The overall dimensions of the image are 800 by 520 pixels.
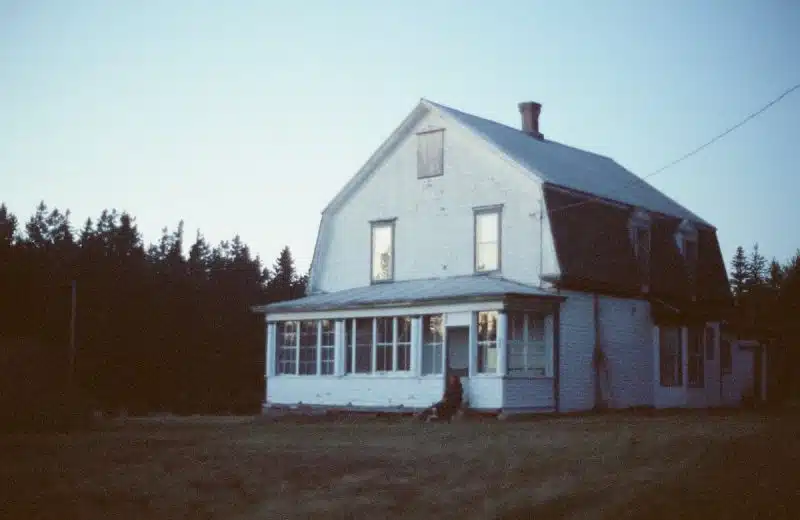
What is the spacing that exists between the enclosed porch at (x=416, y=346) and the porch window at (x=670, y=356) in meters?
5.28

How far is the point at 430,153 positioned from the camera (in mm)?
31609

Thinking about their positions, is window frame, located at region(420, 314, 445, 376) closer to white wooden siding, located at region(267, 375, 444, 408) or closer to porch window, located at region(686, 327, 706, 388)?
white wooden siding, located at region(267, 375, 444, 408)

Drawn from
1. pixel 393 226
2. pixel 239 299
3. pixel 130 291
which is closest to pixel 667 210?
pixel 393 226

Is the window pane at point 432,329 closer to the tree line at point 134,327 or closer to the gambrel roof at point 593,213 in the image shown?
the gambrel roof at point 593,213

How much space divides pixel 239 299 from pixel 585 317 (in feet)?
132

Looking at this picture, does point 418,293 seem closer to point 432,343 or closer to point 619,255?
point 432,343

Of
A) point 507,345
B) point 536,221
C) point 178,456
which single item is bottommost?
point 178,456

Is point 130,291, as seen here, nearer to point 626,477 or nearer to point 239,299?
point 239,299

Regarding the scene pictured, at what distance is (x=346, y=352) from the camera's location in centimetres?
3055

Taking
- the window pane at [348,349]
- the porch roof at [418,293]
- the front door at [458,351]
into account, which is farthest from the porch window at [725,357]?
the window pane at [348,349]

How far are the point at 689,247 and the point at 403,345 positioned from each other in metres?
11.0

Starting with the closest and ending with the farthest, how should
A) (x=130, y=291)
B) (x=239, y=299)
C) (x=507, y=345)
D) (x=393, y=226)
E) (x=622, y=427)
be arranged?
(x=622, y=427) < (x=507, y=345) < (x=393, y=226) < (x=130, y=291) < (x=239, y=299)

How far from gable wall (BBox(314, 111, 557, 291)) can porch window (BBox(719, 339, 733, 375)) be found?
29.6ft

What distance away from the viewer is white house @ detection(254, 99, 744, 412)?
27656 millimetres
